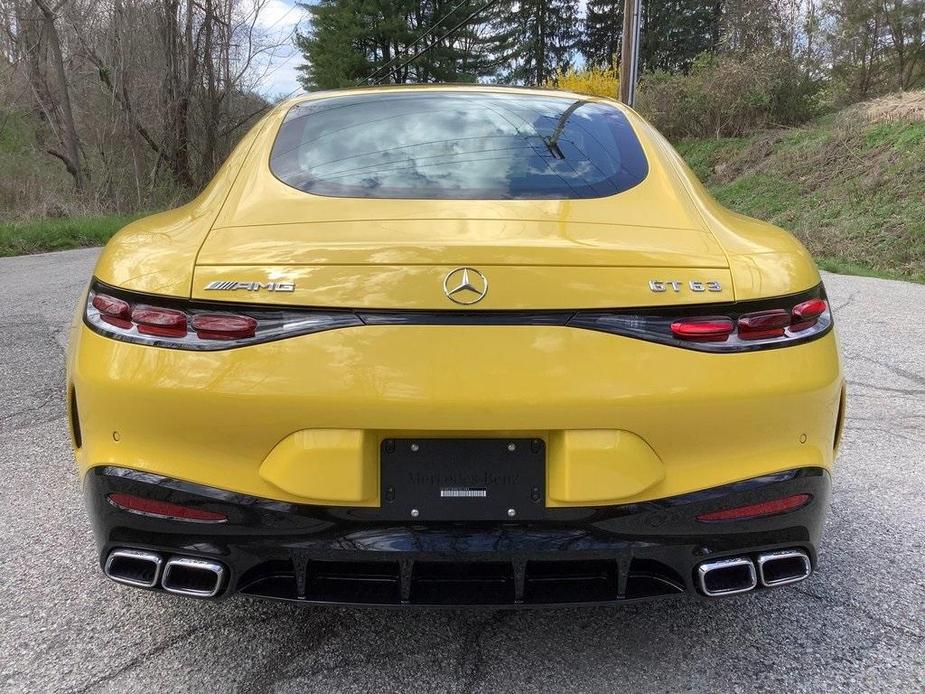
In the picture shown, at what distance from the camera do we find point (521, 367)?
1533 mm

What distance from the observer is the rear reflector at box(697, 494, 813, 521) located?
1.64m

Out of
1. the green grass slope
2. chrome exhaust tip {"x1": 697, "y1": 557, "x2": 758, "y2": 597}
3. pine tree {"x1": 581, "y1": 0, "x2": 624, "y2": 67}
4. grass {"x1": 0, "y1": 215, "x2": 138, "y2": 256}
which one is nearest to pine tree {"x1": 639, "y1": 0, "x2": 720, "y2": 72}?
pine tree {"x1": 581, "y1": 0, "x2": 624, "y2": 67}

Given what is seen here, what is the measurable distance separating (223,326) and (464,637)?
1123 mm

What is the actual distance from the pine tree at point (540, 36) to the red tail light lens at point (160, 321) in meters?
49.7

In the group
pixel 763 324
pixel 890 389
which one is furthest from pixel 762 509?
pixel 890 389

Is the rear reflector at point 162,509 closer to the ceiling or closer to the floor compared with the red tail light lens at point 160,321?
closer to the floor

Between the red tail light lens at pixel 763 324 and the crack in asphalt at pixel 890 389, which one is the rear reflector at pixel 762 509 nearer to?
the red tail light lens at pixel 763 324

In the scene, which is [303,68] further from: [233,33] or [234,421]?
[234,421]

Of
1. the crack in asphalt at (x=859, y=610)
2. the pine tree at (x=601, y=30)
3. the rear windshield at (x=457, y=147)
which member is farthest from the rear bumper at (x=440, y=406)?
the pine tree at (x=601, y=30)

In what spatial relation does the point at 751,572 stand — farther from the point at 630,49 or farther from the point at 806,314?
the point at 630,49

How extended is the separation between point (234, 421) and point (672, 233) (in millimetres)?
1133

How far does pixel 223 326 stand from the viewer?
5.18 feet

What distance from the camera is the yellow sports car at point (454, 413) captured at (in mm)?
1539

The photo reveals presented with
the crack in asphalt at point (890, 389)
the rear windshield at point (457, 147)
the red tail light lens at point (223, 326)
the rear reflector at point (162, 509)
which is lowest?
the crack in asphalt at point (890, 389)
